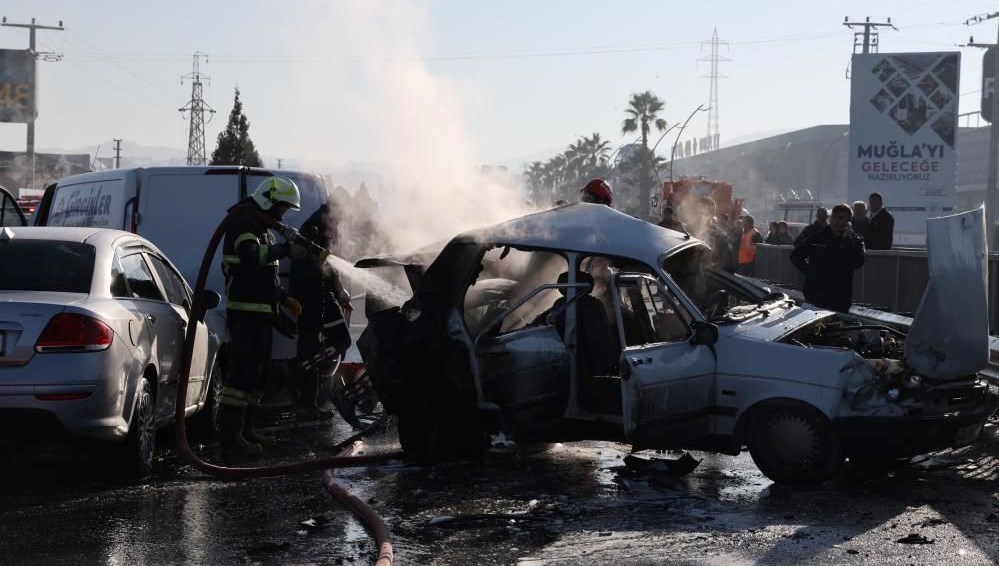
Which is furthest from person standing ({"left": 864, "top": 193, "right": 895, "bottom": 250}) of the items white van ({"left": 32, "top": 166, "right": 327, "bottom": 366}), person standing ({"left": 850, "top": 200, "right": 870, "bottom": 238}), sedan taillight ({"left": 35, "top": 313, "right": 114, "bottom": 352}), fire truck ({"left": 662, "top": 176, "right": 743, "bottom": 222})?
fire truck ({"left": 662, "top": 176, "right": 743, "bottom": 222})

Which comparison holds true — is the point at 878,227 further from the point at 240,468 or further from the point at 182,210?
the point at 240,468

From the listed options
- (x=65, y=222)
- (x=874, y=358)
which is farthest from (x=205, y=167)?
(x=874, y=358)

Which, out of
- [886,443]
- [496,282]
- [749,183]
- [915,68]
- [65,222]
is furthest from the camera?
[749,183]

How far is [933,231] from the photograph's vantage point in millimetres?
8148

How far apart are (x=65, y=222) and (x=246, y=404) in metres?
3.98

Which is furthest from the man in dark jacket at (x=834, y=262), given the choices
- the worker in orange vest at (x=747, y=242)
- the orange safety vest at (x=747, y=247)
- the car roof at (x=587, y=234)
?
the orange safety vest at (x=747, y=247)

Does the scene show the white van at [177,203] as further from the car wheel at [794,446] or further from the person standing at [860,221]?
the person standing at [860,221]

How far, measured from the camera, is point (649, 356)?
7.78m

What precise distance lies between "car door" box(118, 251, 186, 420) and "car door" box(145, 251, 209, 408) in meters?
0.08

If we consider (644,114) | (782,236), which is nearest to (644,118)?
(644,114)

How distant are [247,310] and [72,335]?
200 cm

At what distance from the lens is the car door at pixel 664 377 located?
7.64m

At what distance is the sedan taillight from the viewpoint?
282 inches

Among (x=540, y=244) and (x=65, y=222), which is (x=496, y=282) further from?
(x=65, y=222)
